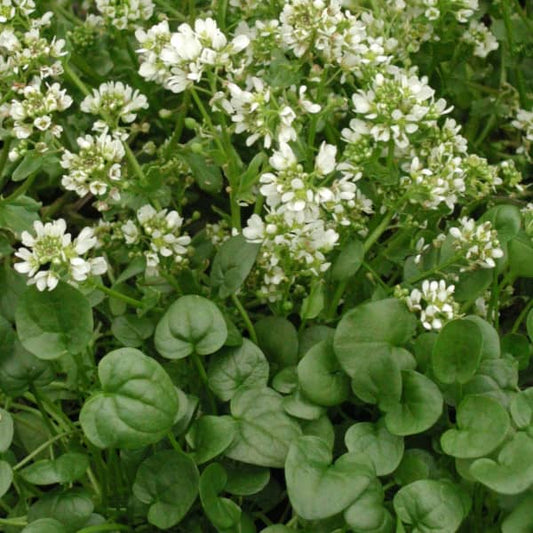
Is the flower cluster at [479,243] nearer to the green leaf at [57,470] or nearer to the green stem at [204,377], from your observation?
the green stem at [204,377]

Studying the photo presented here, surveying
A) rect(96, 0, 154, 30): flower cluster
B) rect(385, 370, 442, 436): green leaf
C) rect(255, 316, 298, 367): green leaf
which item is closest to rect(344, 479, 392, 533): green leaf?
rect(385, 370, 442, 436): green leaf

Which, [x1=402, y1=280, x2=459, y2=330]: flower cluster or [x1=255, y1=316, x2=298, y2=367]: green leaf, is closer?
[x1=402, y1=280, x2=459, y2=330]: flower cluster

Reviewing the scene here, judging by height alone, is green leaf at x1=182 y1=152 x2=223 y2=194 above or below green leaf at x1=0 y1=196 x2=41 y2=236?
above

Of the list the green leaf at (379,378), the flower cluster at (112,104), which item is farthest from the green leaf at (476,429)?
the flower cluster at (112,104)

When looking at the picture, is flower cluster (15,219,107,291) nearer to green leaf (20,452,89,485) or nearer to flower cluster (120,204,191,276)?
flower cluster (120,204,191,276)

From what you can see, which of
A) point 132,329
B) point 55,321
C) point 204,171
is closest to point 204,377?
point 132,329

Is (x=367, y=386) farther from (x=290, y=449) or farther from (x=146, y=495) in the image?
(x=146, y=495)
